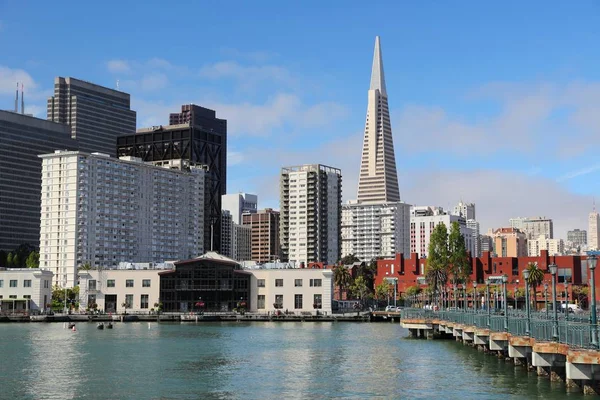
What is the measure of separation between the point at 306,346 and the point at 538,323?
50.4m

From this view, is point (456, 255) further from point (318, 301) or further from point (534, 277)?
point (318, 301)

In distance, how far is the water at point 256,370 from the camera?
2490 inches

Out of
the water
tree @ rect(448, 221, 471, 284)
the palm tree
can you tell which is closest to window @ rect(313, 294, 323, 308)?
the palm tree

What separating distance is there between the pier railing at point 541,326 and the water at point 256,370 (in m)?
3.45

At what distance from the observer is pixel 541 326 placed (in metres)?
61.2

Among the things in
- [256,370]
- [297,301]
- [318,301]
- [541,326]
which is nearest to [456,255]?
[318,301]

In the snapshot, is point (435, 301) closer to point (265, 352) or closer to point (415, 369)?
point (265, 352)

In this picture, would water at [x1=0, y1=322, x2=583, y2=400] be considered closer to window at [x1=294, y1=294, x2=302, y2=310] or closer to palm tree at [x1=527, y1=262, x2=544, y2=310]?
palm tree at [x1=527, y1=262, x2=544, y2=310]

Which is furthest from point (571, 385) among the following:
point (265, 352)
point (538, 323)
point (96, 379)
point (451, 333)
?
point (451, 333)

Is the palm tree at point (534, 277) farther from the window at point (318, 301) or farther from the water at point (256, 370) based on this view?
the water at point (256, 370)

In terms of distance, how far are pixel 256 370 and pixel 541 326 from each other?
28.8m

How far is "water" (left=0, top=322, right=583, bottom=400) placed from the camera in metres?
63.2

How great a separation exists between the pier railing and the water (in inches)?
136

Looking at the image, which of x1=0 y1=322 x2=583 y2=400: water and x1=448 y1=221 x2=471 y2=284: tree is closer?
x1=0 y1=322 x2=583 y2=400: water
